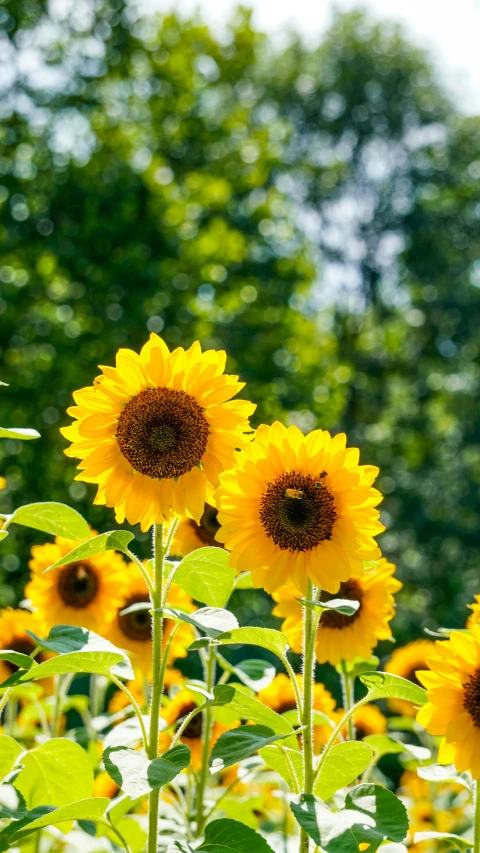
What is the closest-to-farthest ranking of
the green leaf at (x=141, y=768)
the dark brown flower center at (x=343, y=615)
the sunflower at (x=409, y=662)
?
the green leaf at (x=141, y=768) → the dark brown flower center at (x=343, y=615) → the sunflower at (x=409, y=662)

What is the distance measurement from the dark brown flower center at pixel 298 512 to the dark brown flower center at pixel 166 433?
13 cm

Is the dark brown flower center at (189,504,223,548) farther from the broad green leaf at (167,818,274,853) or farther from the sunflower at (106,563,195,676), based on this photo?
the broad green leaf at (167,818,274,853)

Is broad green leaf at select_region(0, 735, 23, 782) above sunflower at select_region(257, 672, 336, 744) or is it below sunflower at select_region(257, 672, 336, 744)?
below

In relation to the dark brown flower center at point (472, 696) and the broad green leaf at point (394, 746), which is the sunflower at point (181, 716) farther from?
the dark brown flower center at point (472, 696)

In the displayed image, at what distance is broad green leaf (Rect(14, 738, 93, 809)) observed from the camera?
1.44 m

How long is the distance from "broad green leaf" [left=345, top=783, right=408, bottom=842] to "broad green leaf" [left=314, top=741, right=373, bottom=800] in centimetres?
2

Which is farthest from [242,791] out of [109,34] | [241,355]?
[109,34]

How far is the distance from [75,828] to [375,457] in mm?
13395

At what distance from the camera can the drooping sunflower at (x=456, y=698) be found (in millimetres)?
1304

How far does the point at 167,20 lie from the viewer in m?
11.9

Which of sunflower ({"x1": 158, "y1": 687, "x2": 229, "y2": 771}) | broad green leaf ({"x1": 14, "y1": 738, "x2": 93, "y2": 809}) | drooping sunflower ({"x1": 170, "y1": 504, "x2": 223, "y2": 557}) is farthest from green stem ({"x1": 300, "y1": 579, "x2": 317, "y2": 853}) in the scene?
sunflower ({"x1": 158, "y1": 687, "x2": 229, "y2": 771})

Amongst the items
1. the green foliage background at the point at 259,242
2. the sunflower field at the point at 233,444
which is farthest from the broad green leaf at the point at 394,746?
the green foliage background at the point at 259,242

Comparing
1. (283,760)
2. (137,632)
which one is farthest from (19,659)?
(137,632)

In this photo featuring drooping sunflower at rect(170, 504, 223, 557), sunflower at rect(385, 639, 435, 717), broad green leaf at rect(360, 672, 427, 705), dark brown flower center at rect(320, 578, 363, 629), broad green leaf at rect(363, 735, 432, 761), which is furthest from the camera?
sunflower at rect(385, 639, 435, 717)
